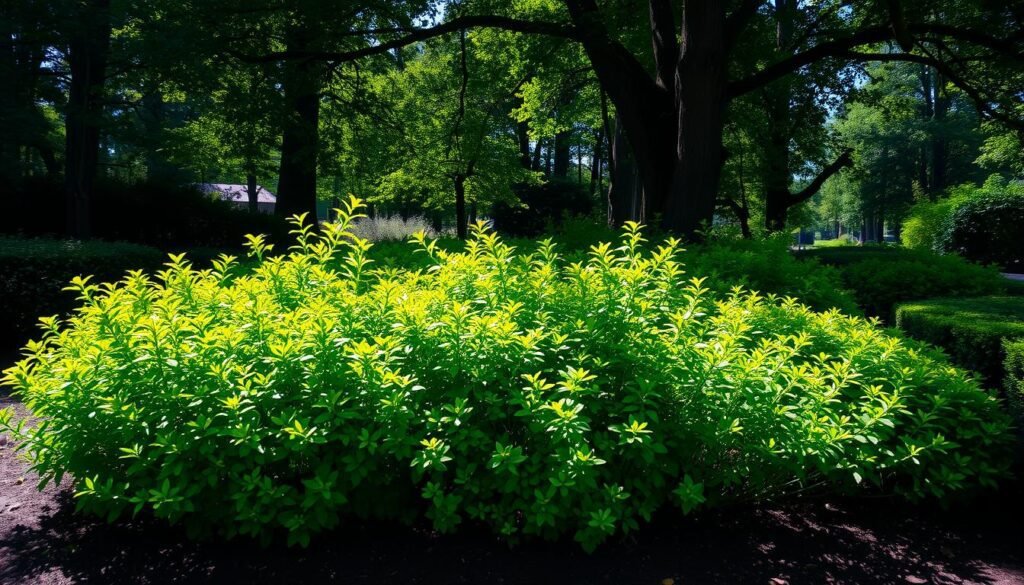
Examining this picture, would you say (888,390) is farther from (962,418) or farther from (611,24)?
(611,24)

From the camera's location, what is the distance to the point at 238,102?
10.3 metres

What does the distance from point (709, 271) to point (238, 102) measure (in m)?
8.82

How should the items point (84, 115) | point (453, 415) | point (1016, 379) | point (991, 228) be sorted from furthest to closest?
point (991, 228), point (84, 115), point (1016, 379), point (453, 415)

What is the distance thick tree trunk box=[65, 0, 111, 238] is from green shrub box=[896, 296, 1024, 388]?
44.5ft

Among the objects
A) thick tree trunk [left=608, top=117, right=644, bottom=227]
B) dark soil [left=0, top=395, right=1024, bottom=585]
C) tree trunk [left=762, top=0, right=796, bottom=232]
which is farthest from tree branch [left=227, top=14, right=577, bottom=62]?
dark soil [left=0, top=395, right=1024, bottom=585]

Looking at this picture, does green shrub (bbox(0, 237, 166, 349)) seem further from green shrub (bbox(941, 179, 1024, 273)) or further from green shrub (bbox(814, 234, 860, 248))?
green shrub (bbox(941, 179, 1024, 273))

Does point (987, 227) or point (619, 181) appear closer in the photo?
point (619, 181)

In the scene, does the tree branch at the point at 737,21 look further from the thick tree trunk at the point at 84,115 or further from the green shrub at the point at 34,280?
the thick tree trunk at the point at 84,115

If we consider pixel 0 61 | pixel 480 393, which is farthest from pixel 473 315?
pixel 0 61

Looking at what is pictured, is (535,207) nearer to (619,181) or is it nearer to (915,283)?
(619,181)

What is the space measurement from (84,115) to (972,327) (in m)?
14.1

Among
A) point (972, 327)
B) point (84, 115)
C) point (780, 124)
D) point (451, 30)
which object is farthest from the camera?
point (780, 124)

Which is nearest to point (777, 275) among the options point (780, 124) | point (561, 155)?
point (780, 124)

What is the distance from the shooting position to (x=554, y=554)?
281 cm
